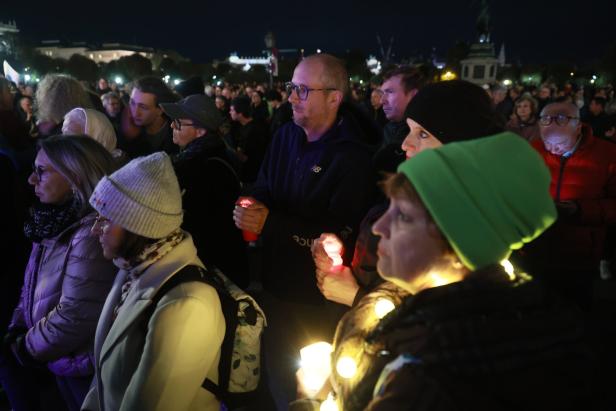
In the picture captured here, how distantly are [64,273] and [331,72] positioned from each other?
204 cm

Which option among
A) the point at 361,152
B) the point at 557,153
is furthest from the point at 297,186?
the point at 557,153

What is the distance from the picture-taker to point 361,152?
2.81m

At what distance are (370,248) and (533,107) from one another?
6569 mm

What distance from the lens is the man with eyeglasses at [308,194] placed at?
2748 mm

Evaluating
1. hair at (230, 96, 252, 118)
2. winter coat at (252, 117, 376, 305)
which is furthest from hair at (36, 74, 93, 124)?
hair at (230, 96, 252, 118)

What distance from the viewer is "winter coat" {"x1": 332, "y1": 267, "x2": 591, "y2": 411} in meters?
1.04

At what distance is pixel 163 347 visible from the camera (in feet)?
6.20

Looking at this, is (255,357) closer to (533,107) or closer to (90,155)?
(90,155)

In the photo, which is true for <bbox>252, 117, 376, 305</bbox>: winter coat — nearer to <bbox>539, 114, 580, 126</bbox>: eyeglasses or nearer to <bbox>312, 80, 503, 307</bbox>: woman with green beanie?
<bbox>312, 80, 503, 307</bbox>: woman with green beanie

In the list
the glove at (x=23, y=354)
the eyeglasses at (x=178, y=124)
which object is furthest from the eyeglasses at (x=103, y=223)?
the eyeglasses at (x=178, y=124)

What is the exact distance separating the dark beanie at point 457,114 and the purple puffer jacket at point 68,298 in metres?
1.92

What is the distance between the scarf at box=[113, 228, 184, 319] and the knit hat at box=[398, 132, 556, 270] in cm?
136

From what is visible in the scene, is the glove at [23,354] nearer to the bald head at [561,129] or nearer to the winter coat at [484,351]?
the winter coat at [484,351]

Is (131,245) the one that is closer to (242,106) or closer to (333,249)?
(333,249)
